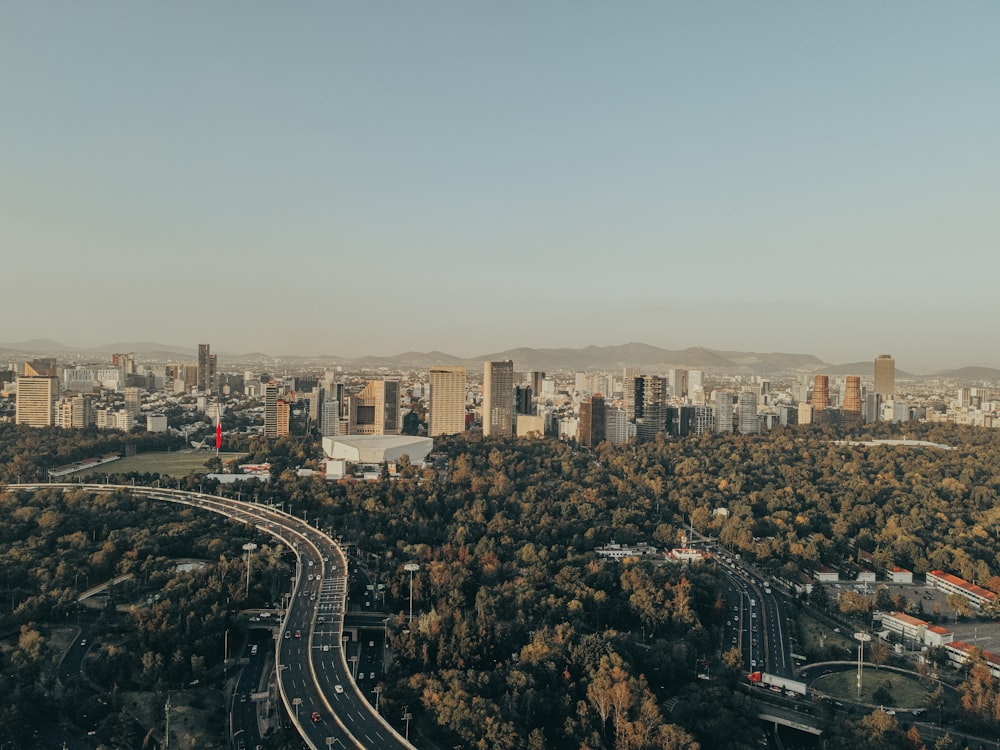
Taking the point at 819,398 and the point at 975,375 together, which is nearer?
the point at 819,398

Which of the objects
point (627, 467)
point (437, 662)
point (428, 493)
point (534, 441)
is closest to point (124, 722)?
point (437, 662)

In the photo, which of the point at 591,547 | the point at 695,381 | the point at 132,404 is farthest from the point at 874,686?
the point at 695,381

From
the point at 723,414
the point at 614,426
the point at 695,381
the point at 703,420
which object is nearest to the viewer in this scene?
the point at 614,426

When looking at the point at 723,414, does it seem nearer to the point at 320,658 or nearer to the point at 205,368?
the point at 320,658

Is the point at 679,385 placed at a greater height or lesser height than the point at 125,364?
lesser

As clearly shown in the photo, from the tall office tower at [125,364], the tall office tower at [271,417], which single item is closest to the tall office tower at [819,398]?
the tall office tower at [271,417]

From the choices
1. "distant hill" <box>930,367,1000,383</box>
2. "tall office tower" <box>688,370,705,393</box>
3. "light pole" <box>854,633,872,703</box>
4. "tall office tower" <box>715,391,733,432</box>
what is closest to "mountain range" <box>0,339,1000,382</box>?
"distant hill" <box>930,367,1000,383</box>

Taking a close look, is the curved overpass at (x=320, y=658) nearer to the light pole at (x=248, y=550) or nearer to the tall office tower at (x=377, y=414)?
the light pole at (x=248, y=550)
